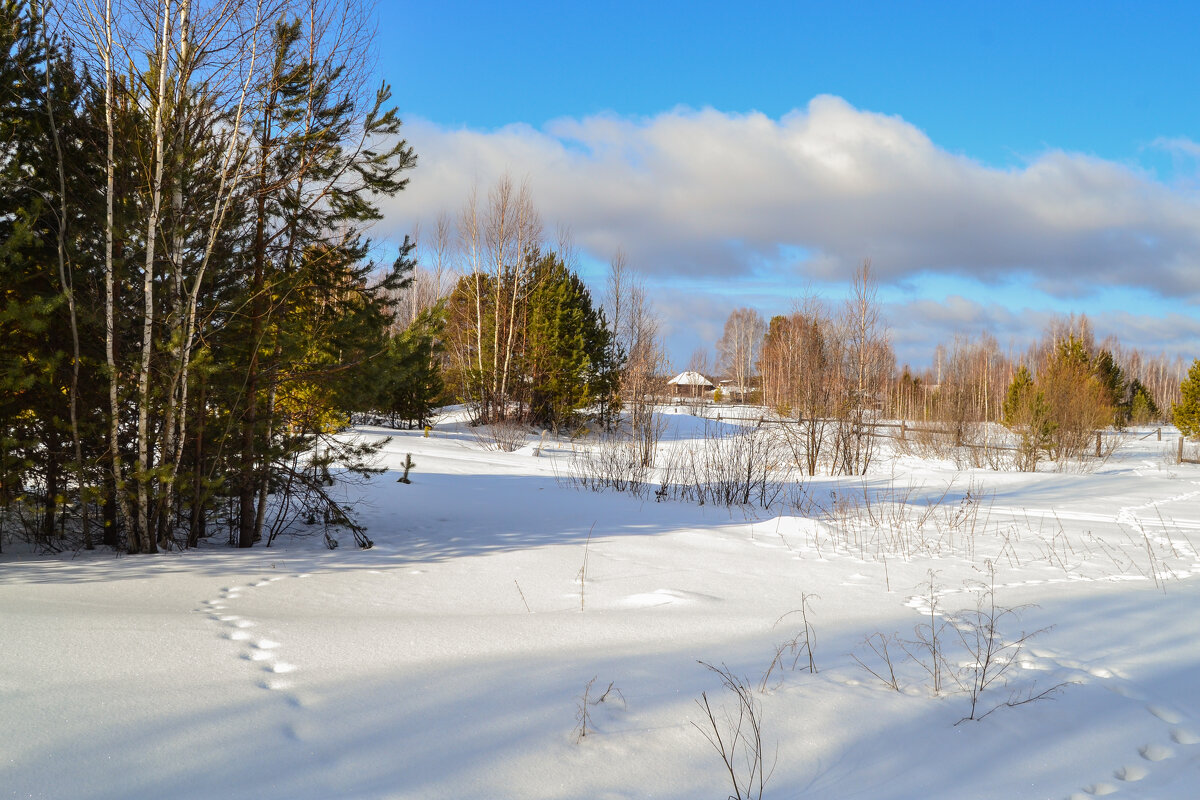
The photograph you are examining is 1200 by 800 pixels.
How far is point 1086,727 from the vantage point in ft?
10.6

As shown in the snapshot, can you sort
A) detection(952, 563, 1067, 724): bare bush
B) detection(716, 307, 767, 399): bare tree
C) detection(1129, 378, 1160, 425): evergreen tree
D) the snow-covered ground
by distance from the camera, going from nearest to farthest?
the snow-covered ground → detection(952, 563, 1067, 724): bare bush → detection(1129, 378, 1160, 425): evergreen tree → detection(716, 307, 767, 399): bare tree

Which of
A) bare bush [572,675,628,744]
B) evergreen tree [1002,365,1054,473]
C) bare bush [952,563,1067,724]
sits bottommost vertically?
bare bush [952,563,1067,724]

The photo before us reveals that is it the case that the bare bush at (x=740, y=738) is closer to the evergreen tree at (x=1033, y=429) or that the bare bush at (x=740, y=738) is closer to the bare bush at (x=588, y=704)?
the bare bush at (x=588, y=704)

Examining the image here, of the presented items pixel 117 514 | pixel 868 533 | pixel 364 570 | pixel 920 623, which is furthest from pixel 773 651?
pixel 117 514

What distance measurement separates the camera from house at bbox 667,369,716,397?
6367 cm

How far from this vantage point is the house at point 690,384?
2507 inches

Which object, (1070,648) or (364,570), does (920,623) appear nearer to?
(1070,648)

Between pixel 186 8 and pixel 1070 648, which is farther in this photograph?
pixel 186 8

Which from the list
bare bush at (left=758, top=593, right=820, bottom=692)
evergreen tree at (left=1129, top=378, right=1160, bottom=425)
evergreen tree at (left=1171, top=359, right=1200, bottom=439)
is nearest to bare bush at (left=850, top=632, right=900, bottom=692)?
bare bush at (left=758, top=593, right=820, bottom=692)

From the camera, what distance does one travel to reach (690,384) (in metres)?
74.5

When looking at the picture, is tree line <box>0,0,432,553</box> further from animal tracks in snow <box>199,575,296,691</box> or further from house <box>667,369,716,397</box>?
house <box>667,369,716,397</box>

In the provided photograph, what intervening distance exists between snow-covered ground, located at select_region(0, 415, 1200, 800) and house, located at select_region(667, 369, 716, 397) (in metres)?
55.6

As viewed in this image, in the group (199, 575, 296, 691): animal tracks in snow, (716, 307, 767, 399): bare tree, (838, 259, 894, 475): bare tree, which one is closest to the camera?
(199, 575, 296, 691): animal tracks in snow

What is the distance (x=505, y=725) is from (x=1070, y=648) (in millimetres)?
3370
